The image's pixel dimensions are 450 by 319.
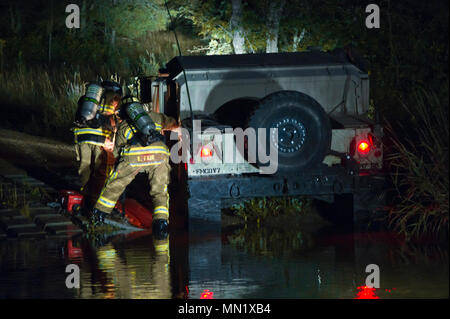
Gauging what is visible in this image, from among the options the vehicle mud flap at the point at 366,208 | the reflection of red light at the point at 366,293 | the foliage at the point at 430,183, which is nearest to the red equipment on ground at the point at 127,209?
the vehicle mud flap at the point at 366,208

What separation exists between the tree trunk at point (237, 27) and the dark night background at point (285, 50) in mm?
26

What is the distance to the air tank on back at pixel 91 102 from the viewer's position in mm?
12727

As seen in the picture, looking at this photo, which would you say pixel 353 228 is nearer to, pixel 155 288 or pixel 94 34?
pixel 155 288

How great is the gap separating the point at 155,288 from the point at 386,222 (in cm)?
445

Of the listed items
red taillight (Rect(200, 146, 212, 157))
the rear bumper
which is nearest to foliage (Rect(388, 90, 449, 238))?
the rear bumper

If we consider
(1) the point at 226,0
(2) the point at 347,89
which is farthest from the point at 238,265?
(1) the point at 226,0

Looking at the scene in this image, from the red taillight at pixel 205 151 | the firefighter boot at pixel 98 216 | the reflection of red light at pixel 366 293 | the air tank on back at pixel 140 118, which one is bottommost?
the reflection of red light at pixel 366 293

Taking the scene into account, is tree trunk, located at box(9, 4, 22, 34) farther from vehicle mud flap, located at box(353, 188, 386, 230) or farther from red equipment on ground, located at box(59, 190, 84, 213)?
vehicle mud flap, located at box(353, 188, 386, 230)

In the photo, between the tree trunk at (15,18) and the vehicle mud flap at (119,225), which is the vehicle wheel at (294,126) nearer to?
the vehicle mud flap at (119,225)

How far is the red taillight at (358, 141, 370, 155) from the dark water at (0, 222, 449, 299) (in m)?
1.13

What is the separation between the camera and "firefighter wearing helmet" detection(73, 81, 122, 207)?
12797 mm

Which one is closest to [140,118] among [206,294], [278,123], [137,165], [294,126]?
[137,165]

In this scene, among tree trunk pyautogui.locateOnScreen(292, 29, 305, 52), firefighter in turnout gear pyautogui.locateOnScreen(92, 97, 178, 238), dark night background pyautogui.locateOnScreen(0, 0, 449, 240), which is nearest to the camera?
dark night background pyautogui.locateOnScreen(0, 0, 449, 240)

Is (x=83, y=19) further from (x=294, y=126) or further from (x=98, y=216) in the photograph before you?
(x=294, y=126)
